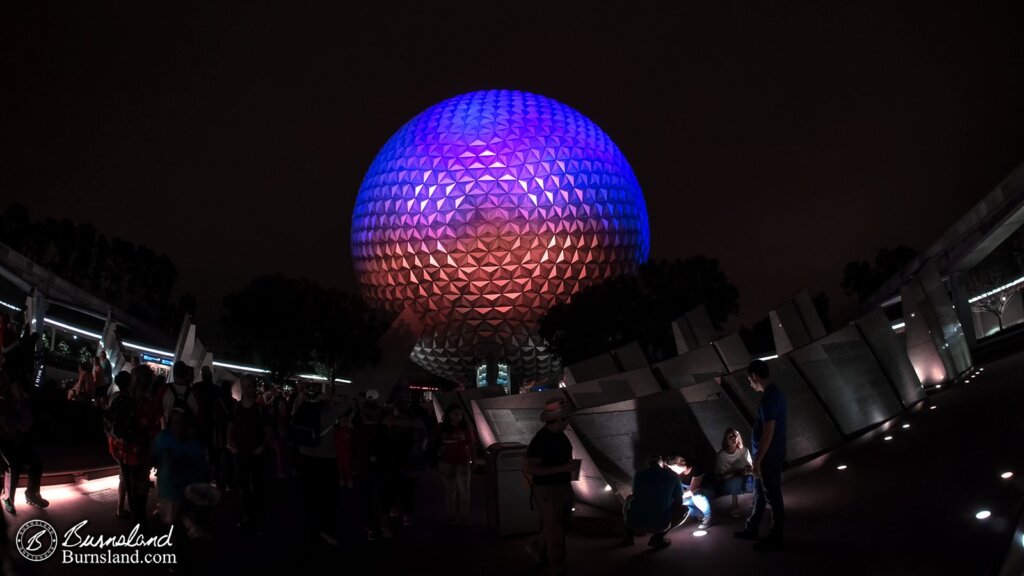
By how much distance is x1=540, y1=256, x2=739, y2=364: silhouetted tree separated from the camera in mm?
38438

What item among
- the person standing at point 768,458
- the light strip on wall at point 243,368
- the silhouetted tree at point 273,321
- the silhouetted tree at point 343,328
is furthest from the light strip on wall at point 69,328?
the person standing at point 768,458

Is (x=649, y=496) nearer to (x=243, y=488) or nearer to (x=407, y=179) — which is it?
(x=243, y=488)

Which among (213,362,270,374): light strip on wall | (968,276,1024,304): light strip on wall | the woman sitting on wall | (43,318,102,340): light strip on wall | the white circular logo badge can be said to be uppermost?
(213,362,270,374): light strip on wall

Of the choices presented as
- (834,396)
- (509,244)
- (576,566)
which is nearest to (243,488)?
(576,566)

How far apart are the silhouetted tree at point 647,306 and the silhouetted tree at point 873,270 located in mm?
13991

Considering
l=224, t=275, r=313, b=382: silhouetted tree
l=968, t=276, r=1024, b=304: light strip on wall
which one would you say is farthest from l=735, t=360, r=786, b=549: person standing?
l=224, t=275, r=313, b=382: silhouetted tree

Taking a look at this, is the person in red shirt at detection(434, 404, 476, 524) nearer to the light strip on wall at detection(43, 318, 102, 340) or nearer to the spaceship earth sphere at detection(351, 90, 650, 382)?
the light strip on wall at detection(43, 318, 102, 340)

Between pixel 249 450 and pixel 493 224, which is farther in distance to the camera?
pixel 493 224

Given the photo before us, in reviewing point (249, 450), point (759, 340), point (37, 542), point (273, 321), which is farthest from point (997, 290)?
point (273, 321)

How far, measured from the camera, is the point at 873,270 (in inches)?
2024

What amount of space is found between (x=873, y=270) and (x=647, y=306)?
19170 millimetres

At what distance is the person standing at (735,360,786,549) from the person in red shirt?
429 centimetres

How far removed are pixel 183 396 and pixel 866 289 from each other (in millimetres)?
46268

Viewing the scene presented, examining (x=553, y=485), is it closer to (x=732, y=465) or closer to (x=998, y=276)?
(x=732, y=465)
